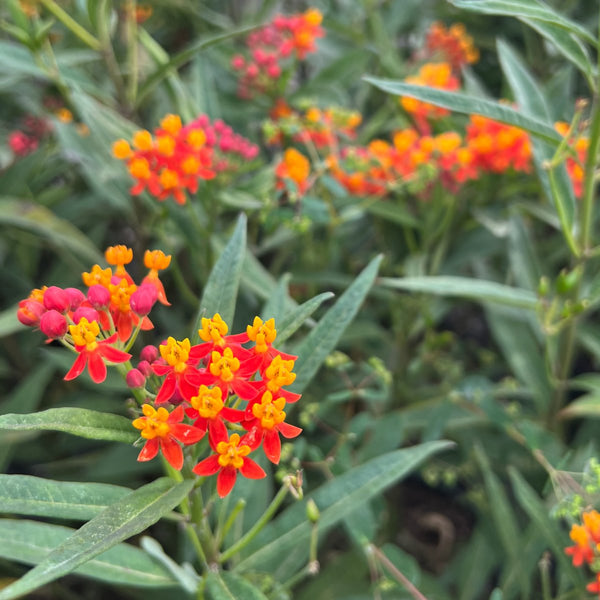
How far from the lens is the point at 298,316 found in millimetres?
938

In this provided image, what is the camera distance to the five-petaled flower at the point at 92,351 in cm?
83

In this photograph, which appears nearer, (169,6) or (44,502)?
(44,502)

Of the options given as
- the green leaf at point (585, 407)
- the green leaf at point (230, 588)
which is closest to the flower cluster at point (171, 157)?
the green leaf at point (230, 588)

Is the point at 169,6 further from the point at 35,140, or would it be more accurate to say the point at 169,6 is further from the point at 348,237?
the point at 348,237

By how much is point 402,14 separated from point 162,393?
7.07ft

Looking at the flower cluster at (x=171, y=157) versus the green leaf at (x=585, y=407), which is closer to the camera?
the flower cluster at (x=171, y=157)

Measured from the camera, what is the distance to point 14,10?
Result: 151 centimetres

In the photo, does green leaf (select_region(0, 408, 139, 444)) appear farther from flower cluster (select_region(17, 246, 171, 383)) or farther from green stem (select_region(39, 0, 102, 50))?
green stem (select_region(39, 0, 102, 50))

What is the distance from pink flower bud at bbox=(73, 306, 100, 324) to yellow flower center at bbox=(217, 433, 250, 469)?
0.23 m

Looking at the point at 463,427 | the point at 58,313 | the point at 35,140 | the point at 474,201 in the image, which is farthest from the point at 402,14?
the point at 58,313

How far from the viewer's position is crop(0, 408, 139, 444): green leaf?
0.76 m

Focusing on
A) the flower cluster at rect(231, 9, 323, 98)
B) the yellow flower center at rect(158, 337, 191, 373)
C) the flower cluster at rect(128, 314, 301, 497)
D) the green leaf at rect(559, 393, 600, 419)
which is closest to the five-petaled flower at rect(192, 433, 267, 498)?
the flower cluster at rect(128, 314, 301, 497)

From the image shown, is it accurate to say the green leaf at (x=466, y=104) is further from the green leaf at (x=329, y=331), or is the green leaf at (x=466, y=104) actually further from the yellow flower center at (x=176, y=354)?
the yellow flower center at (x=176, y=354)

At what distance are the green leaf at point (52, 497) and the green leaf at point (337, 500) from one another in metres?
0.31
